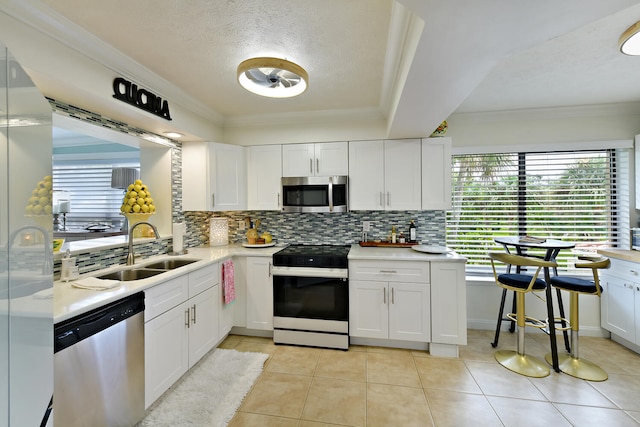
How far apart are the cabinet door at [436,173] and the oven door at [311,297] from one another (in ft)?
4.33

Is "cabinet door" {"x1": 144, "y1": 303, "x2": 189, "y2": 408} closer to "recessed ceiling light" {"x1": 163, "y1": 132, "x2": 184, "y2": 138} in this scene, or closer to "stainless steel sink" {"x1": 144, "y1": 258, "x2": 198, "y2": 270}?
"stainless steel sink" {"x1": 144, "y1": 258, "x2": 198, "y2": 270}

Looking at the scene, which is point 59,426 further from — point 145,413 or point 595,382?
point 595,382

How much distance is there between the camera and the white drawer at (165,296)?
5.96ft

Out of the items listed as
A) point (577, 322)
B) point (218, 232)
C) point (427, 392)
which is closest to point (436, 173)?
point (577, 322)

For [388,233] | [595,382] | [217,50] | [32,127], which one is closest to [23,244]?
[32,127]

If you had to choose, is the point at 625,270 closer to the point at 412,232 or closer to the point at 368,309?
the point at 412,232

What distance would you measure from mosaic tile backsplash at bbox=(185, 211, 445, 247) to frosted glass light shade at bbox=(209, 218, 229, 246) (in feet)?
0.35

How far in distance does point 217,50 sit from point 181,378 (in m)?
2.54

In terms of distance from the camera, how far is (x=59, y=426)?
130cm

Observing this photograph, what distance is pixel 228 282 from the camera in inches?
108

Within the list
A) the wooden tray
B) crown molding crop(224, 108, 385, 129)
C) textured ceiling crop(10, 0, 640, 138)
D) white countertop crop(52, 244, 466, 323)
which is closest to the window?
the wooden tray

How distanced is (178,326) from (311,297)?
121cm

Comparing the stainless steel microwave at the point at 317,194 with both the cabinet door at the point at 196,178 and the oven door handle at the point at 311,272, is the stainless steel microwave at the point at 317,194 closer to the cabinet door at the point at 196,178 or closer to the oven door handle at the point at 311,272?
the oven door handle at the point at 311,272

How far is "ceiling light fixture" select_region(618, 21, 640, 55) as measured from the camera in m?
1.67
